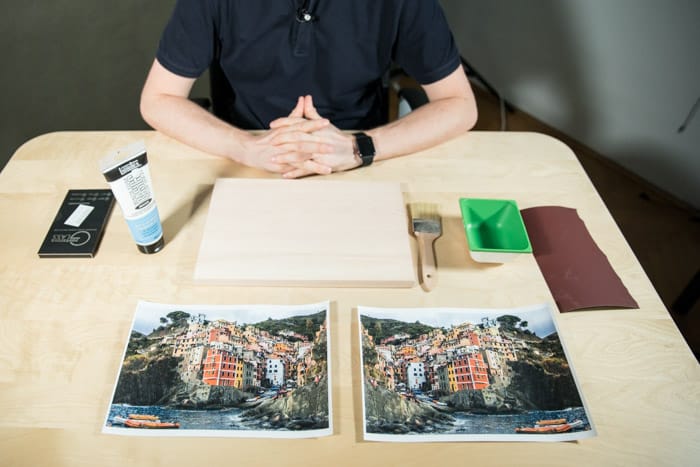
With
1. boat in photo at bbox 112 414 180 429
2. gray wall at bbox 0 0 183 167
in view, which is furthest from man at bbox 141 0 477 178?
gray wall at bbox 0 0 183 167

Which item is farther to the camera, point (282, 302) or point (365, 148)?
point (365, 148)

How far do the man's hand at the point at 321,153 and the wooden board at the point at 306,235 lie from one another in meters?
0.05

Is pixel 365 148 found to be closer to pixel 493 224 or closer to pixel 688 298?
pixel 493 224

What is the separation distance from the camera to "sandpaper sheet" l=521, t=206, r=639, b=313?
32.1 inches

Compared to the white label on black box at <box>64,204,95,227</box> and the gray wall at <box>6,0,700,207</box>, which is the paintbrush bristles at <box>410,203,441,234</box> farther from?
the gray wall at <box>6,0,700,207</box>

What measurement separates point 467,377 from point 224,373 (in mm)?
381

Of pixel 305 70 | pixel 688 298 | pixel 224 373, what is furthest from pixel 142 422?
pixel 688 298

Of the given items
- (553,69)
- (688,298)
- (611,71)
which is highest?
(553,69)

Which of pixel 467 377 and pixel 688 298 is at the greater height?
pixel 688 298

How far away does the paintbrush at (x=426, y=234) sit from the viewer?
2.77 feet

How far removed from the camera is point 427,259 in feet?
2.85

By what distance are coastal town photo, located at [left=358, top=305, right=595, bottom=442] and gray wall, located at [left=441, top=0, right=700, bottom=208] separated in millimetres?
1674

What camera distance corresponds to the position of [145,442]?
25.2 inches

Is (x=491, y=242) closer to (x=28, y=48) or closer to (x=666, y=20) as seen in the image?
(x=666, y=20)
